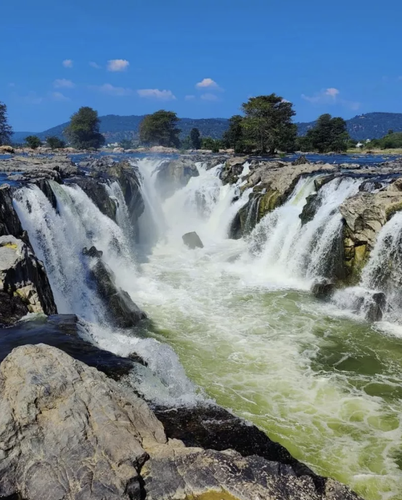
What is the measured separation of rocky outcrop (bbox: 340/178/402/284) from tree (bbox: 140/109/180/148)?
8102 cm

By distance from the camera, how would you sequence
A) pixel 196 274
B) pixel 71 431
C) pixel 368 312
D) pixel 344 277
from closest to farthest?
1. pixel 71 431
2. pixel 368 312
3. pixel 344 277
4. pixel 196 274

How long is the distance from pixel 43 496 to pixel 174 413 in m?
2.41


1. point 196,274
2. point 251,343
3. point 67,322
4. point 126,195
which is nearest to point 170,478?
point 67,322

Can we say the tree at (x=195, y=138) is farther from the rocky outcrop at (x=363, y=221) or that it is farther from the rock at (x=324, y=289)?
the rock at (x=324, y=289)

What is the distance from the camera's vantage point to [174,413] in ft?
19.8

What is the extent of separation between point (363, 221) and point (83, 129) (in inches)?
3490

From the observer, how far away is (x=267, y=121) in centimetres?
5344

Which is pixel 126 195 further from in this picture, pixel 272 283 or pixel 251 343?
pixel 251 343

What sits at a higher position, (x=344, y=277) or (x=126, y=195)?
(x=126, y=195)

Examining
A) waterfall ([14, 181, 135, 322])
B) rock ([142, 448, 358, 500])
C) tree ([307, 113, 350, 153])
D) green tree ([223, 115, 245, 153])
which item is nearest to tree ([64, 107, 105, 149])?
green tree ([223, 115, 245, 153])

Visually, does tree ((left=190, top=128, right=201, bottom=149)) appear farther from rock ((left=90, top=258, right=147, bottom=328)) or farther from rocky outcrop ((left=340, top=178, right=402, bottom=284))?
rock ((left=90, top=258, right=147, bottom=328))

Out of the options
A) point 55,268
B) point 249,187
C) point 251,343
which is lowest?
point 251,343

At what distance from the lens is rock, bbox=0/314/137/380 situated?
281 inches

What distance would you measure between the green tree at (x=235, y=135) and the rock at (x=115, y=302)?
4758 centimetres
